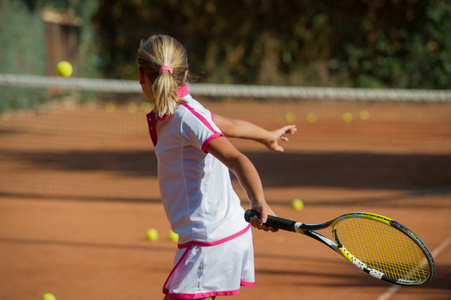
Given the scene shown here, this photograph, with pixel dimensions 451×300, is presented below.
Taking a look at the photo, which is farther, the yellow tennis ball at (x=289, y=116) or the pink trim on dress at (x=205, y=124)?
the yellow tennis ball at (x=289, y=116)

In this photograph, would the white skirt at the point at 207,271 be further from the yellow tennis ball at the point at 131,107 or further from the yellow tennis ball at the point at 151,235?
the yellow tennis ball at the point at 131,107

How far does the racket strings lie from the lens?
9.45ft

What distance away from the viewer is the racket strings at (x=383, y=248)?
288 cm

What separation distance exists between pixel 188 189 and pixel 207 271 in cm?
36

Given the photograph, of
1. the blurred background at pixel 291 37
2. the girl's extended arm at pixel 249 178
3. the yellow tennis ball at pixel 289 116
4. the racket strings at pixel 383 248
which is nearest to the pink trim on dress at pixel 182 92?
the girl's extended arm at pixel 249 178

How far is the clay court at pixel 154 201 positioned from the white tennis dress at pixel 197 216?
5.60ft

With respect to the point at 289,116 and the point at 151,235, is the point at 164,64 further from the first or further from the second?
the point at 289,116

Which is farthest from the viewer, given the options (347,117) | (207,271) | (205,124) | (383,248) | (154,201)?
(347,117)

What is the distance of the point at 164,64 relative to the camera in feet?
8.18

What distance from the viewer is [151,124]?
2.63 m

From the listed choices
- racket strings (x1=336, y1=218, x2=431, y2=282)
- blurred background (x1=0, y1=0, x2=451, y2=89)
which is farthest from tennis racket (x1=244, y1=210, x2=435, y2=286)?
blurred background (x1=0, y1=0, x2=451, y2=89)

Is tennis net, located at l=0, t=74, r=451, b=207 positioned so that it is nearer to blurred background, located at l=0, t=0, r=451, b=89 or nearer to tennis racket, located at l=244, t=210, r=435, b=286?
blurred background, located at l=0, t=0, r=451, b=89

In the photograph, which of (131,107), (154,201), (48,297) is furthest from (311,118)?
(48,297)

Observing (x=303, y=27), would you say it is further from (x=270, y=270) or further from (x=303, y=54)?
(x=270, y=270)
